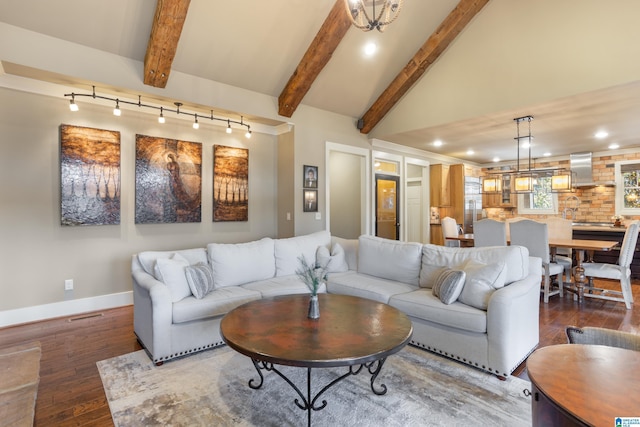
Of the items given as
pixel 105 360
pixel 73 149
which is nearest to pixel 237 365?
pixel 105 360

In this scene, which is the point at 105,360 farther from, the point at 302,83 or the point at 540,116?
the point at 540,116

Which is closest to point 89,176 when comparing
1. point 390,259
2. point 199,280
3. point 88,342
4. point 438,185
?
point 88,342

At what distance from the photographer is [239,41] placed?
13.1 ft

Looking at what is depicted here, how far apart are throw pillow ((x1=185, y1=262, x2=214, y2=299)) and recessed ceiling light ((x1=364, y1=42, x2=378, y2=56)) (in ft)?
11.9

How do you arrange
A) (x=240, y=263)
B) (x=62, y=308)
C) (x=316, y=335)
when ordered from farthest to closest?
(x=62, y=308) → (x=240, y=263) → (x=316, y=335)

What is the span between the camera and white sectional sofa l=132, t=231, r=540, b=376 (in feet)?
8.12

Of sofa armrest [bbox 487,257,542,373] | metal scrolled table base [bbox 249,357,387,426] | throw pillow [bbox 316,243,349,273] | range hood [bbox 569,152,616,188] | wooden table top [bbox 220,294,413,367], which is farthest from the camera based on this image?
range hood [bbox 569,152,616,188]

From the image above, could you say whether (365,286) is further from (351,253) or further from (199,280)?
(199,280)

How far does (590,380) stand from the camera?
3.44ft

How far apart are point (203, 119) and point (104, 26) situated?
166cm

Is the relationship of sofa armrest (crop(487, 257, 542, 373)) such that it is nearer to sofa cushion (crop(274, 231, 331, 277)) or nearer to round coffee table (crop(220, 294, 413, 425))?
round coffee table (crop(220, 294, 413, 425))

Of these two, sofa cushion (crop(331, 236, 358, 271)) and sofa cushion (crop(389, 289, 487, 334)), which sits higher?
sofa cushion (crop(331, 236, 358, 271))

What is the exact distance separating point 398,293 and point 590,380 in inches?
80.9

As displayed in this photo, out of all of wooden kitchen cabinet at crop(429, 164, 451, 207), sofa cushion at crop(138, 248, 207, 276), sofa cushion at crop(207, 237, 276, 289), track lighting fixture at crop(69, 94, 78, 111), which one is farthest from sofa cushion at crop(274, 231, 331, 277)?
wooden kitchen cabinet at crop(429, 164, 451, 207)
